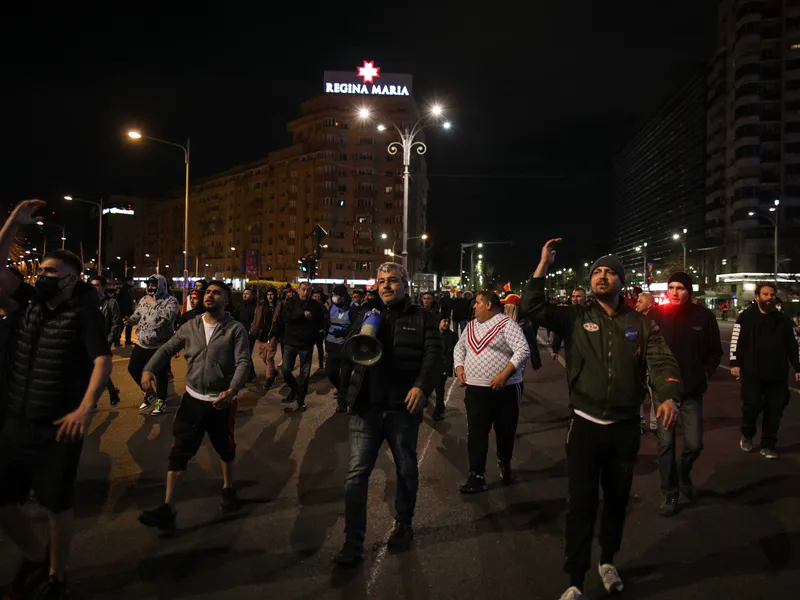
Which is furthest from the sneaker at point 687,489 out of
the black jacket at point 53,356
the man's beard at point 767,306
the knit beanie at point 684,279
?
the black jacket at point 53,356

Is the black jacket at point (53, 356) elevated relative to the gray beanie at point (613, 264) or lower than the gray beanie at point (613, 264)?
lower

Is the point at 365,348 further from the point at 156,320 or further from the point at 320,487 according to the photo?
the point at 156,320

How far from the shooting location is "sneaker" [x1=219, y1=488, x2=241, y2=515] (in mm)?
5031

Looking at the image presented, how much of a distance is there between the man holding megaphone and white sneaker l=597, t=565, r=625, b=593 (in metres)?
1.33

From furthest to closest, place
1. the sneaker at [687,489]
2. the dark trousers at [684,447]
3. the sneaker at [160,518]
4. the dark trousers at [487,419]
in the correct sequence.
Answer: the dark trousers at [487,419]
the sneaker at [687,489]
the dark trousers at [684,447]
the sneaker at [160,518]

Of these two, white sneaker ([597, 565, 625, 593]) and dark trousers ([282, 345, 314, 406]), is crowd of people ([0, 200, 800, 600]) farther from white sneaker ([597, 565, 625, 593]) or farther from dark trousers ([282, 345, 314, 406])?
dark trousers ([282, 345, 314, 406])

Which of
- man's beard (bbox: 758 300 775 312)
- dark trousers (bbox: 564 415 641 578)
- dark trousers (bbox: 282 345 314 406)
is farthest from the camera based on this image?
dark trousers (bbox: 282 345 314 406)

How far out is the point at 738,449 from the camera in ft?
24.3

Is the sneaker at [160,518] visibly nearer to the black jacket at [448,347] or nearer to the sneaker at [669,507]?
the sneaker at [669,507]

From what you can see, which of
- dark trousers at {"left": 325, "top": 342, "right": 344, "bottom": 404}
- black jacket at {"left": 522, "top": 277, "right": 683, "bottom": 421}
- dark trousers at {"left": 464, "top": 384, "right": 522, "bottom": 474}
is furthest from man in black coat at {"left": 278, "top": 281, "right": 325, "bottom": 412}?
black jacket at {"left": 522, "top": 277, "right": 683, "bottom": 421}

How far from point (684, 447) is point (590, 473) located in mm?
2310

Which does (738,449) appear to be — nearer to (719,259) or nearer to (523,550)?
(523,550)

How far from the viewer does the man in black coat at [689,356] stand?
5.42 m

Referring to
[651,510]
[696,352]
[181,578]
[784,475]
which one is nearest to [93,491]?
[181,578]
